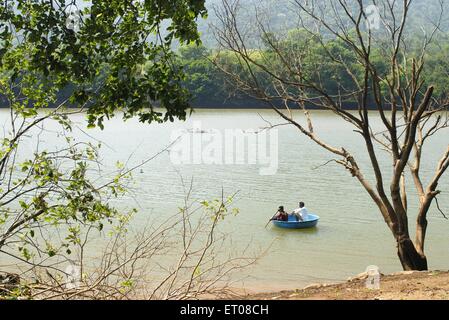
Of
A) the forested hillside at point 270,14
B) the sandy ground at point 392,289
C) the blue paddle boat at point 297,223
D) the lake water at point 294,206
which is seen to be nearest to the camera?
the sandy ground at point 392,289

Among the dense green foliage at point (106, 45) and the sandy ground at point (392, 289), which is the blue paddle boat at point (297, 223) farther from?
the dense green foliage at point (106, 45)

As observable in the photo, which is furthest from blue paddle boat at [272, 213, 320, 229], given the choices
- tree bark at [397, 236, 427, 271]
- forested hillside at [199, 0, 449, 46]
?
tree bark at [397, 236, 427, 271]

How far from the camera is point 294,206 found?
1817cm

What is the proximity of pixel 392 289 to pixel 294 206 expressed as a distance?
10974 mm

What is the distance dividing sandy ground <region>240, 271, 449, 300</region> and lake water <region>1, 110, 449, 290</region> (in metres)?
2.55

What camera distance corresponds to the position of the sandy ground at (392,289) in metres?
6.78

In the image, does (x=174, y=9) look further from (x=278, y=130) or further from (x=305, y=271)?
(x=278, y=130)

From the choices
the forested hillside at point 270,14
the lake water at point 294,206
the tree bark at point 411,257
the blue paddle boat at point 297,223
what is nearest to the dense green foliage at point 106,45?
the forested hillside at point 270,14

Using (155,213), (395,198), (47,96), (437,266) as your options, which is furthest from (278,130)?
(47,96)

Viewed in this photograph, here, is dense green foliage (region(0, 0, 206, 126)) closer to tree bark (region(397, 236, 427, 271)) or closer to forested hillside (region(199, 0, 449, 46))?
forested hillside (region(199, 0, 449, 46))

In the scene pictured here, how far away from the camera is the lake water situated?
40.6 feet

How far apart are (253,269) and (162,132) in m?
27.4

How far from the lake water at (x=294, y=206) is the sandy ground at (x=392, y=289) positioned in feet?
8.37

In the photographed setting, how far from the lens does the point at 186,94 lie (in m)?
4.24
